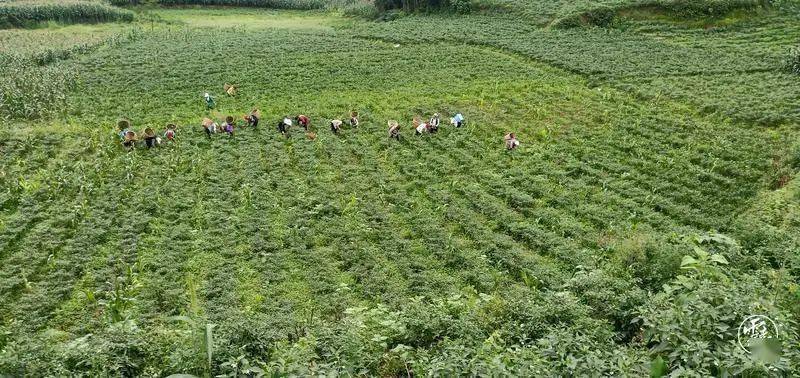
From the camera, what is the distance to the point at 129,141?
20891mm

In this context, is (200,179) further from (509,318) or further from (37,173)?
(509,318)

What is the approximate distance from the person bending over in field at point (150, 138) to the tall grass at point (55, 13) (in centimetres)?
3459

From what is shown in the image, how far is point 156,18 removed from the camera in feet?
166

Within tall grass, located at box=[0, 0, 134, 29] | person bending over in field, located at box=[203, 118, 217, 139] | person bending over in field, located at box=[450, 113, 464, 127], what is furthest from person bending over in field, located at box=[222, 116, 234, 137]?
tall grass, located at box=[0, 0, 134, 29]

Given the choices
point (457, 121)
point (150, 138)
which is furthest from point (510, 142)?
point (150, 138)

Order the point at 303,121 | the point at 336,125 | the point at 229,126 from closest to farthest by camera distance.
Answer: the point at 229,126 → the point at 336,125 → the point at 303,121

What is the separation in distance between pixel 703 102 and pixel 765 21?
18.6m

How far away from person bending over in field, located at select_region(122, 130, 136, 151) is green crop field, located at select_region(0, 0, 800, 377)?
0.80 ft

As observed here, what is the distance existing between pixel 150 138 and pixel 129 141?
750mm

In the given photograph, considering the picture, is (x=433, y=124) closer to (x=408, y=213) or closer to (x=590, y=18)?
(x=408, y=213)

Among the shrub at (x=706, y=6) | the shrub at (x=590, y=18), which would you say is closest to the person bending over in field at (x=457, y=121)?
the shrub at (x=590, y=18)

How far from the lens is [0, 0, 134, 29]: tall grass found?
46250mm

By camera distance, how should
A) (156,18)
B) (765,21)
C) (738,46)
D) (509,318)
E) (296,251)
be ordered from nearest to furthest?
(509,318)
(296,251)
(738,46)
(765,21)
(156,18)

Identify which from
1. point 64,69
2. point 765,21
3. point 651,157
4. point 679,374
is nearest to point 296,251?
point 679,374
